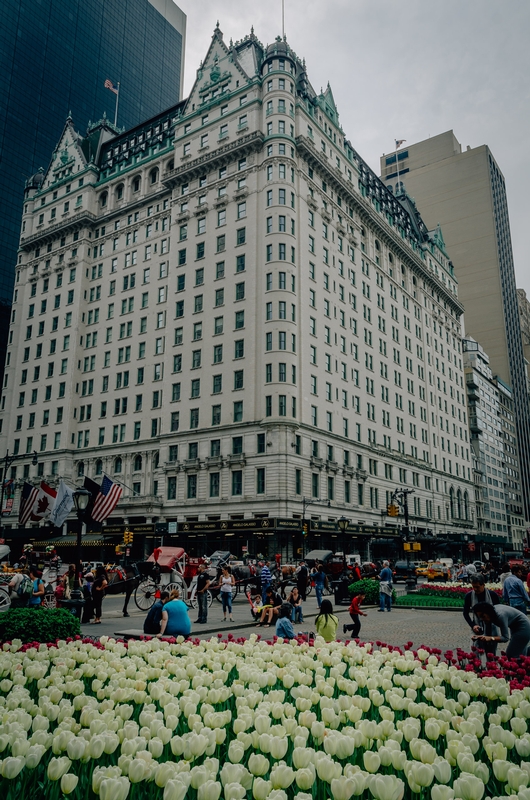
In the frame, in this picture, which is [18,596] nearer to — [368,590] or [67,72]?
[368,590]

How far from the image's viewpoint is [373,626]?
831 inches

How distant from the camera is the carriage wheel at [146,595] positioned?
85.4 ft

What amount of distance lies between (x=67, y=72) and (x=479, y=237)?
106874 mm

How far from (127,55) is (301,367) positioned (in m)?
150

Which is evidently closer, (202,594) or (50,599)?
(202,594)

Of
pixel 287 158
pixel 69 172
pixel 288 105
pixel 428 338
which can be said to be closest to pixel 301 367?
pixel 287 158

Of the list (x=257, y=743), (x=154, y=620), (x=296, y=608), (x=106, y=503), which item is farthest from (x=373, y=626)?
(x=257, y=743)

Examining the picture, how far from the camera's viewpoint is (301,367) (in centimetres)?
5872

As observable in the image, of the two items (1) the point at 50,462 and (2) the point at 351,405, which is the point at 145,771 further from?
(1) the point at 50,462

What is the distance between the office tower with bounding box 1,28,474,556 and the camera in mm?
58000

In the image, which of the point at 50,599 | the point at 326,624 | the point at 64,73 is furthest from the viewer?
the point at 64,73

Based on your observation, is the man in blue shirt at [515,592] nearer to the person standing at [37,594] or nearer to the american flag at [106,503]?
the person standing at [37,594]

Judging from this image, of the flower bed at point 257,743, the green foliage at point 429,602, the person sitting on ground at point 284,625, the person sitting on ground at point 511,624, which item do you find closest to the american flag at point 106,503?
the green foliage at point 429,602

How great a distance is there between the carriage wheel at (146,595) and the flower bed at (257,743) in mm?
19841
